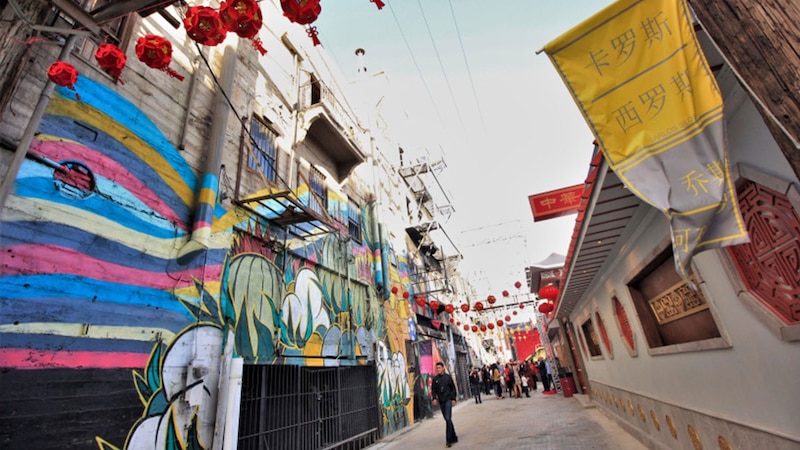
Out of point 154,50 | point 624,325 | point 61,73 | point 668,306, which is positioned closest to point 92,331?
point 61,73

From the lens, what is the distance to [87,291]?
170 inches

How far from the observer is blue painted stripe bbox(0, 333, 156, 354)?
3639 millimetres

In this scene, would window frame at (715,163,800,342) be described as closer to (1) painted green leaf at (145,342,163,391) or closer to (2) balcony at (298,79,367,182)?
(1) painted green leaf at (145,342,163,391)

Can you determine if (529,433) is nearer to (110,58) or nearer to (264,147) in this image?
(264,147)

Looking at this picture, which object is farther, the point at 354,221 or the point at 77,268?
the point at 354,221

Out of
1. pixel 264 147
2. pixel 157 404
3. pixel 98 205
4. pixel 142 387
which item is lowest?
pixel 157 404

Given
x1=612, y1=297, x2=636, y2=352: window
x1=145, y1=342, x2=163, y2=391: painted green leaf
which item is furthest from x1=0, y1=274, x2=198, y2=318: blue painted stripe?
x1=612, y1=297, x2=636, y2=352: window

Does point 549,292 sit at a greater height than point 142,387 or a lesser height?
greater

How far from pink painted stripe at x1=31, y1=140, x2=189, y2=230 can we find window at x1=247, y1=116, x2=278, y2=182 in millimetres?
2467

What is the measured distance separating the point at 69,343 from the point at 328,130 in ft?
25.0

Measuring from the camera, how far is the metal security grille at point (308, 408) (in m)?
6.52

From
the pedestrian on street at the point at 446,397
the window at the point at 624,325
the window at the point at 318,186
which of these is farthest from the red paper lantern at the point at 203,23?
the pedestrian on street at the point at 446,397

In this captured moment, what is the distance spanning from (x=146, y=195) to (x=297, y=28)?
8.15 meters

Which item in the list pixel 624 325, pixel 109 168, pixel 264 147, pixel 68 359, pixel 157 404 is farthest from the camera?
pixel 264 147
